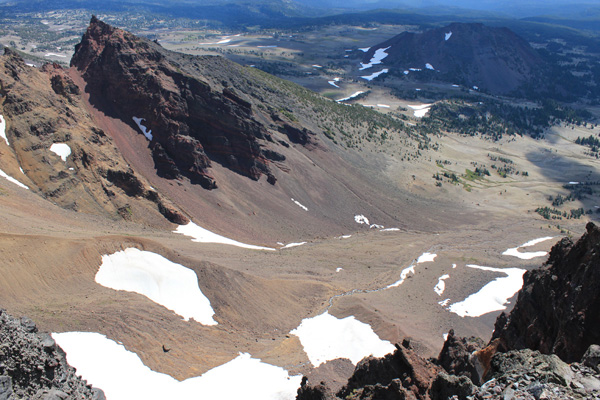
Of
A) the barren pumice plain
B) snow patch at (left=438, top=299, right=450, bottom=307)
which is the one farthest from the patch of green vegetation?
snow patch at (left=438, top=299, right=450, bottom=307)

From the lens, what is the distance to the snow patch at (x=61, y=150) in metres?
44.2

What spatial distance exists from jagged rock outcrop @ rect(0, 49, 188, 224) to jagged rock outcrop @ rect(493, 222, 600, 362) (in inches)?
1388

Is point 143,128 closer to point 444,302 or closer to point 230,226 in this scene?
point 230,226

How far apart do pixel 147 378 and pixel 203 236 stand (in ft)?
80.3

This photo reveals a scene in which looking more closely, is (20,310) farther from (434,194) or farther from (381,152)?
(381,152)

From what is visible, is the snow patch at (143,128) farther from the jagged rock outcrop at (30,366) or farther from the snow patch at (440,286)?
the jagged rock outcrop at (30,366)

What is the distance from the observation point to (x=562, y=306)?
1848cm

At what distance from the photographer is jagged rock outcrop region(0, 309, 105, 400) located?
1461 centimetres

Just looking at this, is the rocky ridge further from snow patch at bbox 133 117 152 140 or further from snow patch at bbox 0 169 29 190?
snow patch at bbox 133 117 152 140

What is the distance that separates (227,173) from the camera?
61.2 m

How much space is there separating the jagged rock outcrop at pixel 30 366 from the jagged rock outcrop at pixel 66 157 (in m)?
27.1

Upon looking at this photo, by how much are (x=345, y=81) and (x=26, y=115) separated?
14769 centimetres

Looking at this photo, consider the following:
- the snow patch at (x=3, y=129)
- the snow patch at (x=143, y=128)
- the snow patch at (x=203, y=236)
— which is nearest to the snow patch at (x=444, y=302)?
the snow patch at (x=203, y=236)

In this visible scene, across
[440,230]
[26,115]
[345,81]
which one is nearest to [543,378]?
[26,115]
